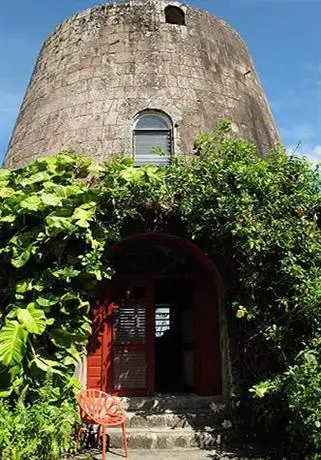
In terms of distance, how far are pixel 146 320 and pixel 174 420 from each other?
5.47ft

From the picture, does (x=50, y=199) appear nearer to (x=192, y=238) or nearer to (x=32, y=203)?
(x=32, y=203)

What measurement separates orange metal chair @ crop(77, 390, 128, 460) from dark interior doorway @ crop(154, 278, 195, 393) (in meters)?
2.11

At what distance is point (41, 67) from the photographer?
9.59 metres

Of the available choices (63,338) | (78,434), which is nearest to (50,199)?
(63,338)

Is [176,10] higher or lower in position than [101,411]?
higher

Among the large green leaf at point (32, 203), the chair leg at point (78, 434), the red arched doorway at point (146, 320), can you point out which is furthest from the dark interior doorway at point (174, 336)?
the large green leaf at point (32, 203)

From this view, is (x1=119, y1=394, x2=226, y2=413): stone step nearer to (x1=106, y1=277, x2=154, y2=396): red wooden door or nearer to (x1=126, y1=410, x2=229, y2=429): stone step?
(x1=126, y1=410, x2=229, y2=429): stone step

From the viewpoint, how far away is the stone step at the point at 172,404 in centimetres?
685

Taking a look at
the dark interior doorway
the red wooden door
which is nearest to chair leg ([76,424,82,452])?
the red wooden door

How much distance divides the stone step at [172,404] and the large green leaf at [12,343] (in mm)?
2076

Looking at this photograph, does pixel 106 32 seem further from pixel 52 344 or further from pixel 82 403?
pixel 82 403

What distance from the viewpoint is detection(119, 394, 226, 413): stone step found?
685cm

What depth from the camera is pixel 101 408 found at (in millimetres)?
5910

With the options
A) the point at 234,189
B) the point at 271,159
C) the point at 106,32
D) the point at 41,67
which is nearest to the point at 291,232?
the point at 234,189
